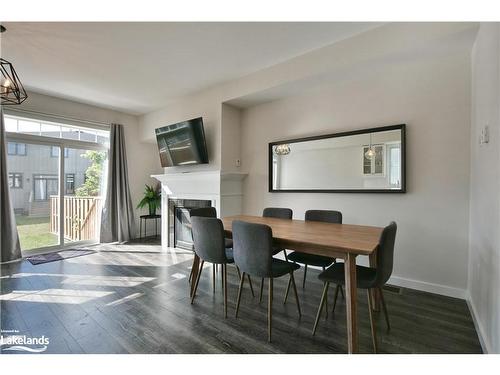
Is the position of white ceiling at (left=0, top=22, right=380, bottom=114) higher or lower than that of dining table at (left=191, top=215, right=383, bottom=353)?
higher

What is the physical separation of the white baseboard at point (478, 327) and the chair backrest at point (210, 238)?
1946 mm

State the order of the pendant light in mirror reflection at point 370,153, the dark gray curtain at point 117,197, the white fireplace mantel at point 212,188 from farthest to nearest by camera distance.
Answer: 1. the dark gray curtain at point 117,197
2. the white fireplace mantel at point 212,188
3. the pendant light in mirror reflection at point 370,153

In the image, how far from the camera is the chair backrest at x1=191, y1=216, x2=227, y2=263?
2201 mm

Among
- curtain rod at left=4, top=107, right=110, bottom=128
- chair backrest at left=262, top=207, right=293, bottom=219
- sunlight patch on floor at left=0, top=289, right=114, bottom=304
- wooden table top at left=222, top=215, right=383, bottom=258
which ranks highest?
curtain rod at left=4, top=107, right=110, bottom=128

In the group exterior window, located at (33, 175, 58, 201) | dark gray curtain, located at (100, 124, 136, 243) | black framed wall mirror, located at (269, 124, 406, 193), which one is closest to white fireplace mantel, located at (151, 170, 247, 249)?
black framed wall mirror, located at (269, 124, 406, 193)

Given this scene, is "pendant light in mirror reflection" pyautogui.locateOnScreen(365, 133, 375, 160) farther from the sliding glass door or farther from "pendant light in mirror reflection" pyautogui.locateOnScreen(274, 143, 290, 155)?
the sliding glass door

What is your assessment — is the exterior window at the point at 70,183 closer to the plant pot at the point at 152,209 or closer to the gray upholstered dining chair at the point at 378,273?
the plant pot at the point at 152,209

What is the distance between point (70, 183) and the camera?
15.0ft

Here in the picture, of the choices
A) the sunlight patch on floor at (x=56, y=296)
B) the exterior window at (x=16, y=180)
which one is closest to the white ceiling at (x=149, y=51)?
the exterior window at (x=16, y=180)

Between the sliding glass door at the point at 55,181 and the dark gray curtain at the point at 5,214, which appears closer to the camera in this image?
the dark gray curtain at the point at 5,214

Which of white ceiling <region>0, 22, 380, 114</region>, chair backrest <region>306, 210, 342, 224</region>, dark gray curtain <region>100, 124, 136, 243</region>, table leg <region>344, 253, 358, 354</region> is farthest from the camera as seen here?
dark gray curtain <region>100, 124, 136, 243</region>

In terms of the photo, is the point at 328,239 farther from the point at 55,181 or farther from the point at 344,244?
the point at 55,181

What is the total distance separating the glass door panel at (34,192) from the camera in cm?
391
